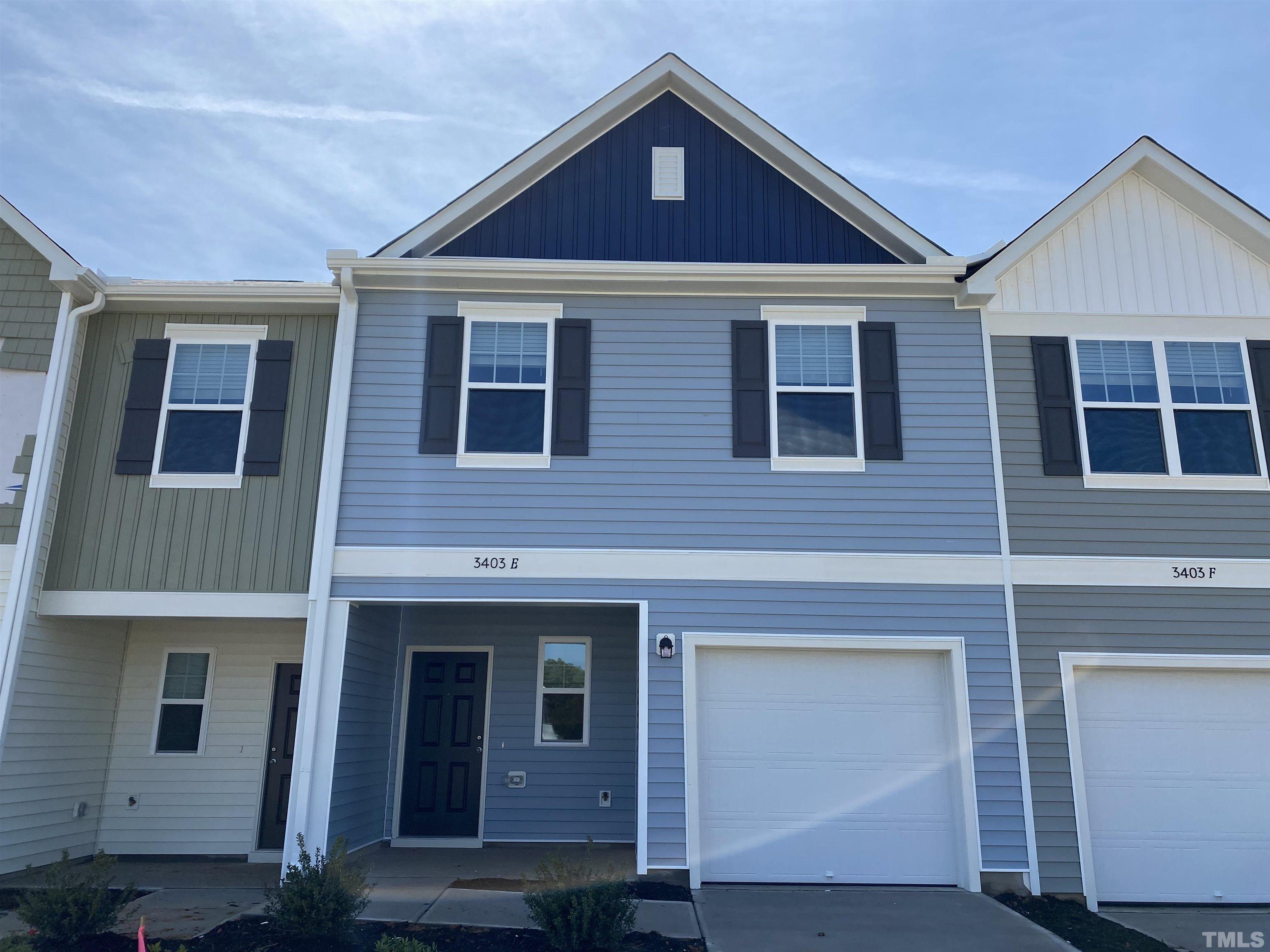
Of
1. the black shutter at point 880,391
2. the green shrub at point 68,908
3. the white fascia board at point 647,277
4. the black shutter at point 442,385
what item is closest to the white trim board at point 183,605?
the black shutter at point 442,385

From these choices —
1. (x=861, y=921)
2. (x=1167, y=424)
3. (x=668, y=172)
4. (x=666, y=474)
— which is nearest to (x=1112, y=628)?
(x=1167, y=424)

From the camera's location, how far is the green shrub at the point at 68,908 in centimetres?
672

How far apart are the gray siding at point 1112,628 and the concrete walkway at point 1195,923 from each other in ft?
4.63

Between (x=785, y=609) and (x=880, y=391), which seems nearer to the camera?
(x=785, y=609)

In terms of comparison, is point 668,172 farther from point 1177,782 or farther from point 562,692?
point 1177,782

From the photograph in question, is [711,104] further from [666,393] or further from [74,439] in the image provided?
[74,439]

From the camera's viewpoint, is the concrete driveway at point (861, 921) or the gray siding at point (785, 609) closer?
the concrete driveway at point (861, 921)

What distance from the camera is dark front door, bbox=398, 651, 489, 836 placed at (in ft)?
33.9

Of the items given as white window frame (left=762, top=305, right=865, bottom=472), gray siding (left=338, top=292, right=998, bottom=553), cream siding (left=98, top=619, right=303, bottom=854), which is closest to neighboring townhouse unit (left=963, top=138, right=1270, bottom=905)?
gray siding (left=338, top=292, right=998, bottom=553)

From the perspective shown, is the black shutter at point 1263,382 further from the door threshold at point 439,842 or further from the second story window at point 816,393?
the door threshold at point 439,842

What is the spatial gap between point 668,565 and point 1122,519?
4.52 meters

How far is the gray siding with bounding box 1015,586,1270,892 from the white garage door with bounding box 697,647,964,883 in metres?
0.83

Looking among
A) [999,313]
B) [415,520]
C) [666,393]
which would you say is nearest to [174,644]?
[415,520]

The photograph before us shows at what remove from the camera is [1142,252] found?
32.1 ft
